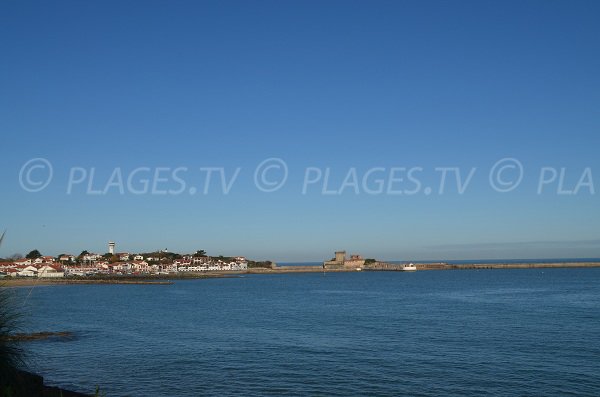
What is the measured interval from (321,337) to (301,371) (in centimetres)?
1144

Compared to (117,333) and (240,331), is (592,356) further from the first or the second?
(117,333)

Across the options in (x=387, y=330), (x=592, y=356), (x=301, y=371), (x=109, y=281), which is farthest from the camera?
(x=109, y=281)

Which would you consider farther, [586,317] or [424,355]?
[586,317]

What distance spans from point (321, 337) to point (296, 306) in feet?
88.0

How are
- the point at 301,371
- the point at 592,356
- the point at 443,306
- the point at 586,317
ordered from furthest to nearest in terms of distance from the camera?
the point at 443,306 < the point at 586,317 < the point at 592,356 < the point at 301,371

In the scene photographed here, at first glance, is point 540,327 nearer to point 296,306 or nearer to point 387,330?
point 387,330

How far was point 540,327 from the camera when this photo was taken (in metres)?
41.1

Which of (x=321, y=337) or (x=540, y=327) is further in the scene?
(x=540, y=327)

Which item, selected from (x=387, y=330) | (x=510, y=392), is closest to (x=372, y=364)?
(x=510, y=392)

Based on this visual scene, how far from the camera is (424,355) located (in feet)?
99.1

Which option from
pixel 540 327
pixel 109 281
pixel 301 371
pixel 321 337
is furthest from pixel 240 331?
pixel 109 281

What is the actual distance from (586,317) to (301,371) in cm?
3243

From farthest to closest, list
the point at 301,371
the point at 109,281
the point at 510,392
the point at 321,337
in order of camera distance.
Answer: the point at 109,281 < the point at 321,337 < the point at 301,371 < the point at 510,392

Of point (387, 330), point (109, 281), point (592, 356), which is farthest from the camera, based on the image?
point (109, 281)
